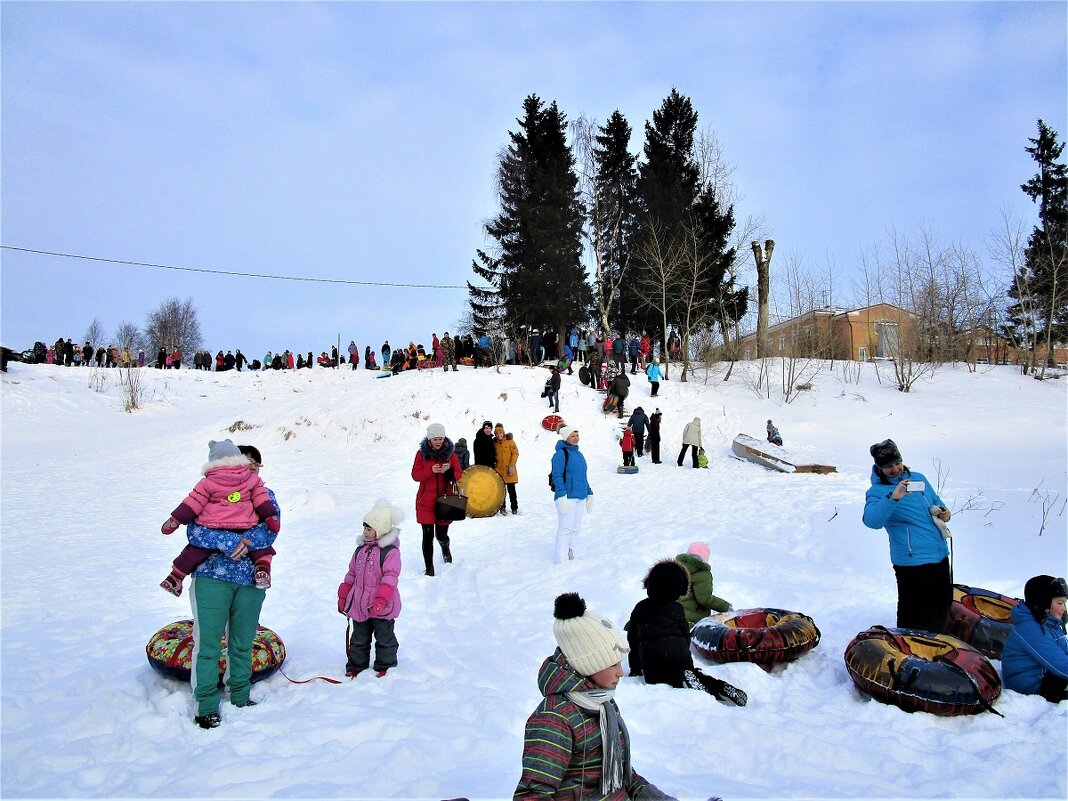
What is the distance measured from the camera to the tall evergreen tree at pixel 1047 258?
29.7 metres

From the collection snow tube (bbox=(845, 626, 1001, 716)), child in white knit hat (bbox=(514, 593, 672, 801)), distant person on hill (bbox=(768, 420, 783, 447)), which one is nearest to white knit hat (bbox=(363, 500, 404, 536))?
child in white knit hat (bbox=(514, 593, 672, 801))

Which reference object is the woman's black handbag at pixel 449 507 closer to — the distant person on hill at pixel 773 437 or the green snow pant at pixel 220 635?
the green snow pant at pixel 220 635

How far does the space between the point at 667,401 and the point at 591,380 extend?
2975mm

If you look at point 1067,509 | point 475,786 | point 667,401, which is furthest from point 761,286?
point 475,786

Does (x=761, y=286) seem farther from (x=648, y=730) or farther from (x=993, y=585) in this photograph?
(x=648, y=730)

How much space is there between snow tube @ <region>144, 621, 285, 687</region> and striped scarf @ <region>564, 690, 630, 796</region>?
2997 mm

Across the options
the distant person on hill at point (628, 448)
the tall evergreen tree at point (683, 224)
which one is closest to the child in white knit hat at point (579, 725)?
the distant person on hill at point (628, 448)

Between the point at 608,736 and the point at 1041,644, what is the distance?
148 inches

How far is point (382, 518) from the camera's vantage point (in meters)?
5.29

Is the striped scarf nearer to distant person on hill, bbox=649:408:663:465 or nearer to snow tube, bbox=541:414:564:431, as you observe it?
Answer: distant person on hill, bbox=649:408:663:465

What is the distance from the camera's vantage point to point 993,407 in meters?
23.4

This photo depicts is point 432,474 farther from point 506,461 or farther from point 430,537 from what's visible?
point 506,461

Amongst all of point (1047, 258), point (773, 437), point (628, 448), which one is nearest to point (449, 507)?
point (628, 448)

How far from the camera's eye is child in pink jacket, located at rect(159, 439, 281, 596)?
4.27m
